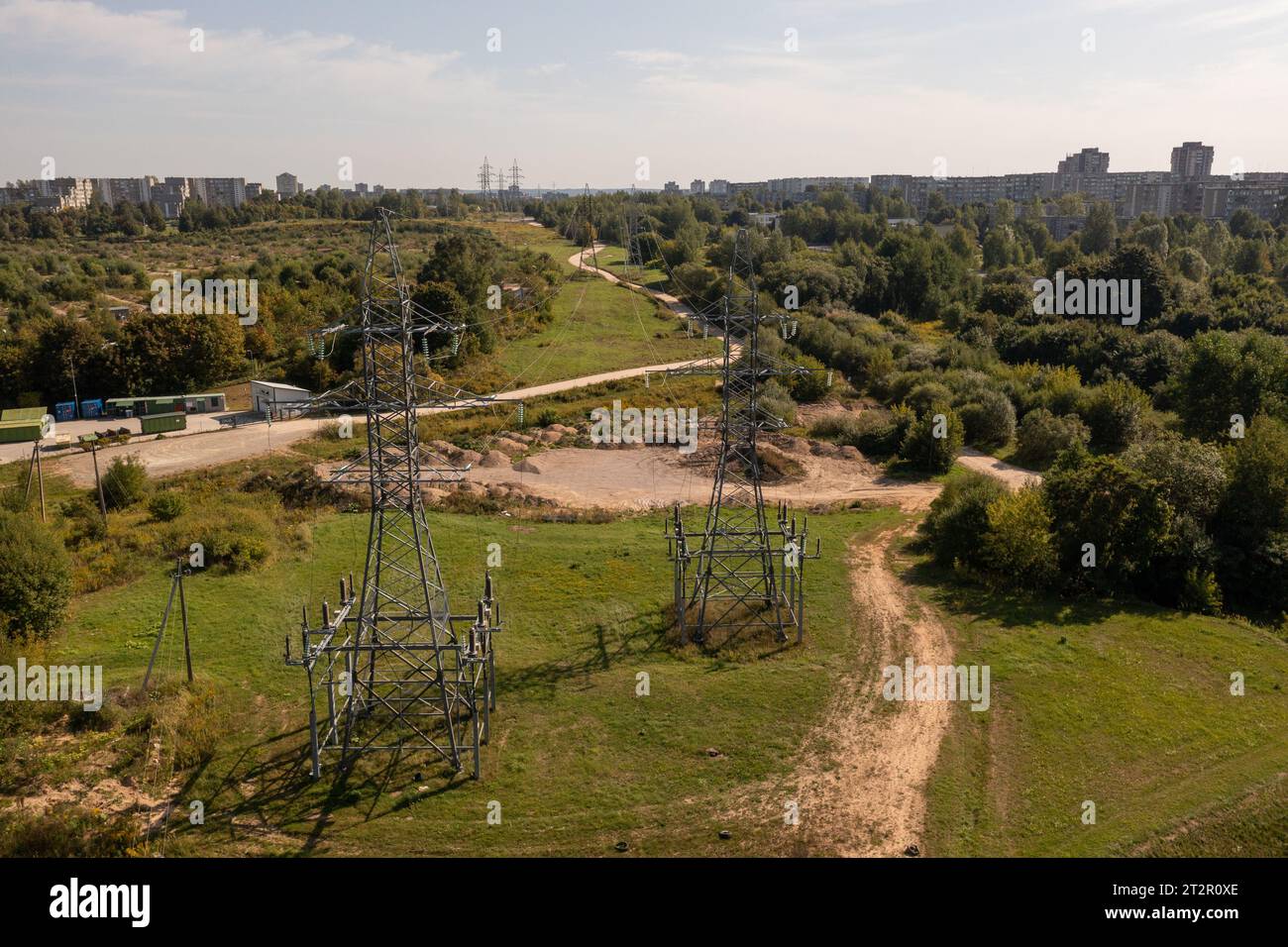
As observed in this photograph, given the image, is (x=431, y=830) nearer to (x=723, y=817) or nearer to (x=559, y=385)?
(x=723, y=817)

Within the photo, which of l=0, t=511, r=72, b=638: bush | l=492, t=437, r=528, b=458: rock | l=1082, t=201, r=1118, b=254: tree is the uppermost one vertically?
l=1082, t=201, r=1118, b=254: tree

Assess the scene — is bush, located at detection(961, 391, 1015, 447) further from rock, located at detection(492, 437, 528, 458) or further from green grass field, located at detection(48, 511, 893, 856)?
rock, located at detection(492, 437, 528, 458)

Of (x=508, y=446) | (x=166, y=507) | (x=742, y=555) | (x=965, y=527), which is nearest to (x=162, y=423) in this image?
(x=166, y=507)

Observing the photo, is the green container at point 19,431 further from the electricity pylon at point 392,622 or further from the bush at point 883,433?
the bush at point 883,433

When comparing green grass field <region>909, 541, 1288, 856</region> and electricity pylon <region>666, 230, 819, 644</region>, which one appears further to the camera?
electricity pylon <region>666, 230, 819, 644</region>

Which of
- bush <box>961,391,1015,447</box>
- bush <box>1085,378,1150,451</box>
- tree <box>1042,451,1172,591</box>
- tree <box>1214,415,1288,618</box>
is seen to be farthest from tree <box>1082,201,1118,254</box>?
tree <box>1042,451,1172,591</box>

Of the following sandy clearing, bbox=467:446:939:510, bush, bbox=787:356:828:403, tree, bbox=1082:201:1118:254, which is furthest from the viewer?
tree, bbox=1082:201:1118:254

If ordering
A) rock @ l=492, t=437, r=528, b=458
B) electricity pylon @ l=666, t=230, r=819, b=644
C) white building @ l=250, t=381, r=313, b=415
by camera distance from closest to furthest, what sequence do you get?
electricity pylon @ l=666, t=230, r=819, b=644 < rock @ l=492, t=437, r=528, b=458 < white building @ l=250, t=381, r=313, b=415

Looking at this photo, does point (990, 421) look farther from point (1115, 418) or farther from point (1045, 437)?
point (1115, 418)
